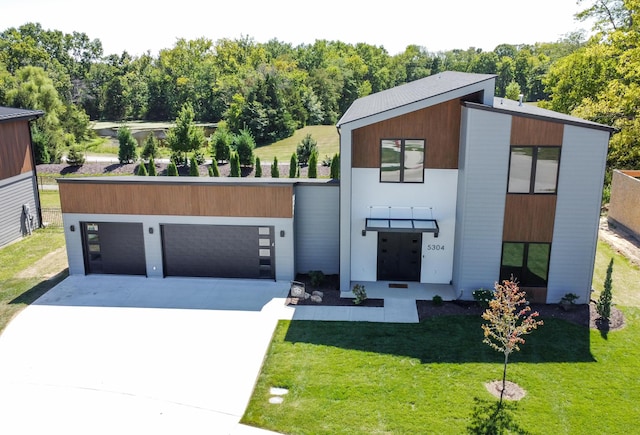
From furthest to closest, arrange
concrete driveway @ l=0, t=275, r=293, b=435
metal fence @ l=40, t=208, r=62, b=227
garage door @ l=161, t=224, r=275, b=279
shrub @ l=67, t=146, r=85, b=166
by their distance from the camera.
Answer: shrub @ l=67, t=146, r=85, b=166
metal fence @ l=40, t=208, r=62, b=227
garage door @ l=161, t=224, r=275, b=279
concrete driveway @ l=0, t=275, r=293, b=435

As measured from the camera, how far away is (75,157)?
39562 mm

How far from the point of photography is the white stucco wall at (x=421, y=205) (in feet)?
56.9

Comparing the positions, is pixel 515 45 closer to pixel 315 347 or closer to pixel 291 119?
pixel 291 119

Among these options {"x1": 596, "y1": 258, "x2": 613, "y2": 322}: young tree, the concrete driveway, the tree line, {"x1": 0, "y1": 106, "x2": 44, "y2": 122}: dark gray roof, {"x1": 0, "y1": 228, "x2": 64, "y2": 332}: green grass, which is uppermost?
the tree line

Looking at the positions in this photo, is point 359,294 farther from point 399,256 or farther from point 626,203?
point 626,203

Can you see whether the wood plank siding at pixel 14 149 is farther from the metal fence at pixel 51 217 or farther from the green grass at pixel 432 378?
the green grass at pixel 432 378

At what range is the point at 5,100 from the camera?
49219 millimetres

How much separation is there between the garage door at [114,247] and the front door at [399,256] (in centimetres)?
858

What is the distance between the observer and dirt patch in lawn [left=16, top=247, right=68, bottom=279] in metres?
19.0

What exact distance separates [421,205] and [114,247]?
1109 centimetres

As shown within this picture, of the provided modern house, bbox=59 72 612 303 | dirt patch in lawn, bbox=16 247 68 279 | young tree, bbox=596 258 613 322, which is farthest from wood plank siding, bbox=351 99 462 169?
dirt patch in lawn, bbox=16 247 68 279

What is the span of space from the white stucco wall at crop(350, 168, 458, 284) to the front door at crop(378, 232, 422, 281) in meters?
0.20

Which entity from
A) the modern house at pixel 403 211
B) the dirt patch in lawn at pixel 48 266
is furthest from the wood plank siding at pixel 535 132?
the dirt patch in lawn at pixel 48 266

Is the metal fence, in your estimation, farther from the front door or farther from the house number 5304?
the house number 5304
